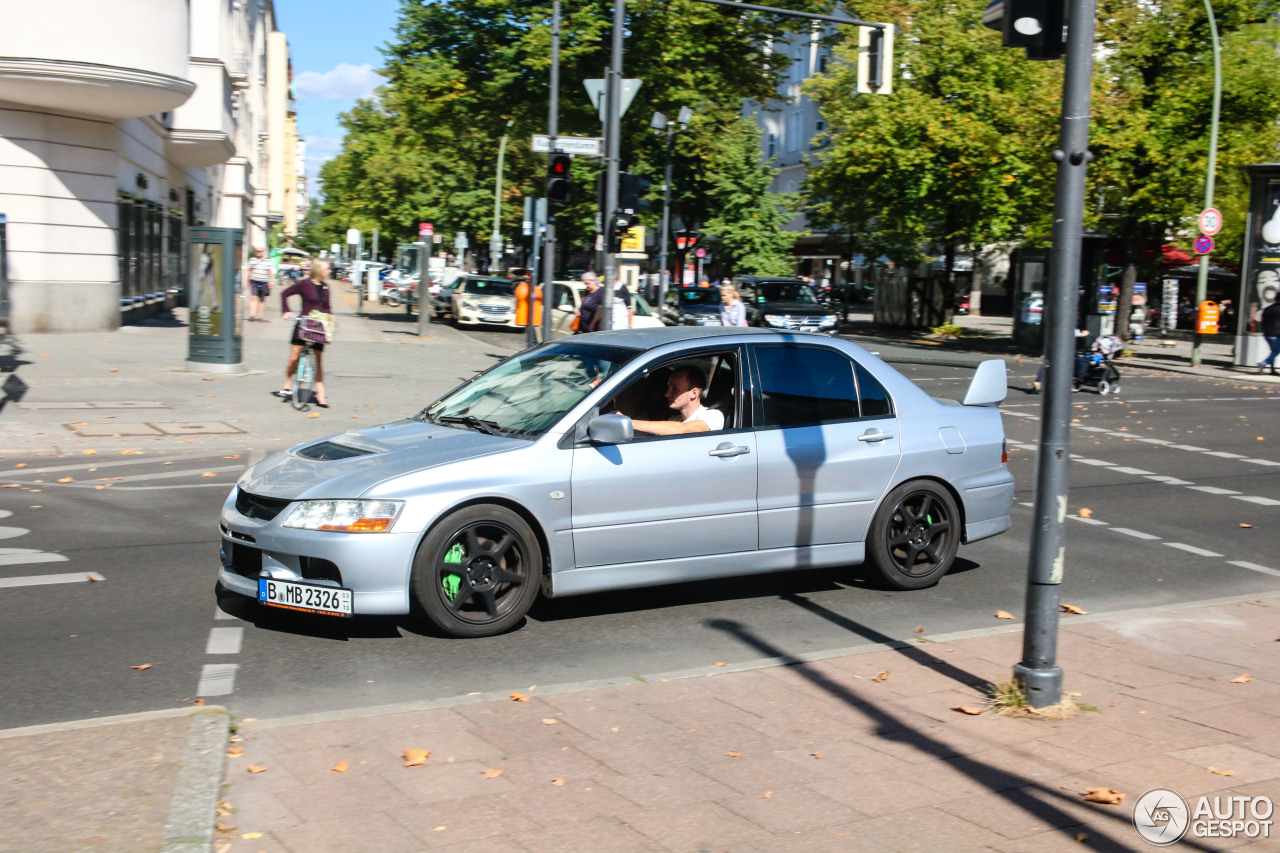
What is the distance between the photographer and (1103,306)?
3319cm

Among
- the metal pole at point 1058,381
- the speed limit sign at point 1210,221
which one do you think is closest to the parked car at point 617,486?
the metal pole at point 1058,381

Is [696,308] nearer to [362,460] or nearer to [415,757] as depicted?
[362,460]

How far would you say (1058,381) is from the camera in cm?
530

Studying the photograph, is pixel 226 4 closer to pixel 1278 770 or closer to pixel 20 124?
pixel 20 124

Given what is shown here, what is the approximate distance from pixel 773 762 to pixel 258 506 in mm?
2940

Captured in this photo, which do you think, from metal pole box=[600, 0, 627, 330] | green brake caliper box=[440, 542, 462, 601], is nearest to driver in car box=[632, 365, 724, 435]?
green brake caliper box=[440, 542, 462, 601]

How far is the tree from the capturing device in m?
35.4

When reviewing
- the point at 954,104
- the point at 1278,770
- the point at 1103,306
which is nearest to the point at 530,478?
the point at 1278,770

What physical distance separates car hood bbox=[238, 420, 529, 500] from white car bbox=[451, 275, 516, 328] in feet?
100

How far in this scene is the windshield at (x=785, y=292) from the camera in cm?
3766

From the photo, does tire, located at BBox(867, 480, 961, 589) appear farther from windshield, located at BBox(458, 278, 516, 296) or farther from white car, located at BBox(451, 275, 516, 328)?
windshield, located at BBox(458, 278, 516, 296)

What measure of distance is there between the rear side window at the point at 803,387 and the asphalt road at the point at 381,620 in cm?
108

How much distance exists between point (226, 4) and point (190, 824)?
34492 millimetres

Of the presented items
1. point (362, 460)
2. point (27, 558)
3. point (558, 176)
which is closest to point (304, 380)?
point (558, 176)
